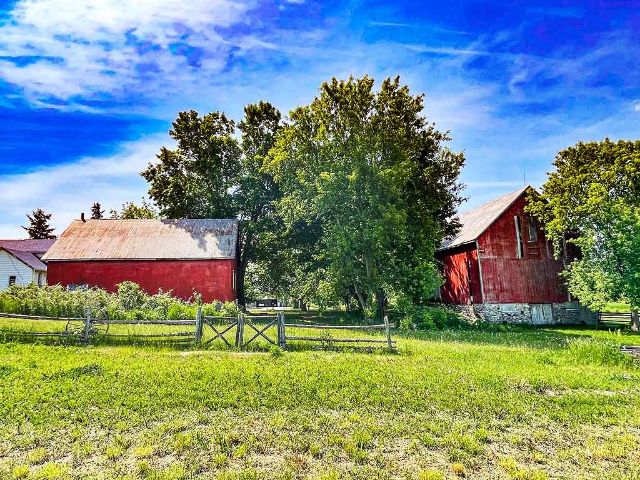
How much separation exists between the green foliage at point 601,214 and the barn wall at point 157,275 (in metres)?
23.6

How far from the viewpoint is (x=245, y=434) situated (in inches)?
248

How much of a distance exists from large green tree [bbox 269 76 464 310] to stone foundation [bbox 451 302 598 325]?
5.43 m

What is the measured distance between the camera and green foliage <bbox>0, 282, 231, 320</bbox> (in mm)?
16734

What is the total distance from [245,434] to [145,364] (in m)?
6.05

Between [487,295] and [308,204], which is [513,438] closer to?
[308,204]

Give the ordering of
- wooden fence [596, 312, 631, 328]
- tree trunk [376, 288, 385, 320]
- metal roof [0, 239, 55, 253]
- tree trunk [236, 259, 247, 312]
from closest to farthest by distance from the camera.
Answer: tree trunk [376, 288, 385, 320]
wooden fence [596, 312, 631, 328]
tree trunk [236, 259, 247, 312]
metal roof [0, 239, 55, 253]

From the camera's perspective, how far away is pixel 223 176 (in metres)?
38.9

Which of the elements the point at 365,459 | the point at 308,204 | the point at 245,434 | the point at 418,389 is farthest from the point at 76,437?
the point at 308,204

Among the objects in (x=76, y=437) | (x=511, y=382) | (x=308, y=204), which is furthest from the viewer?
(x=308, y=204)

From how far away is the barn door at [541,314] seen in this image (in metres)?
28.2

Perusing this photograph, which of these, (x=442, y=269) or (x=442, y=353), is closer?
(x=442, y=353)

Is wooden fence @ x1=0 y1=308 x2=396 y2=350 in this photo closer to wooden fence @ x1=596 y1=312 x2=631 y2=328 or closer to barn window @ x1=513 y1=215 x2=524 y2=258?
barn window @ x1=513 y1=215 x2=524 y2=258

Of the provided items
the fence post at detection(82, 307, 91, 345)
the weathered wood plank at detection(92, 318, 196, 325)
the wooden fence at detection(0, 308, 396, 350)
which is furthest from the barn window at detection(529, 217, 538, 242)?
the fence post at detection(82, 307, 91, 345)

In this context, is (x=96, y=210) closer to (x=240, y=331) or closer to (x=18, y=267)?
(x=18, y=267)
